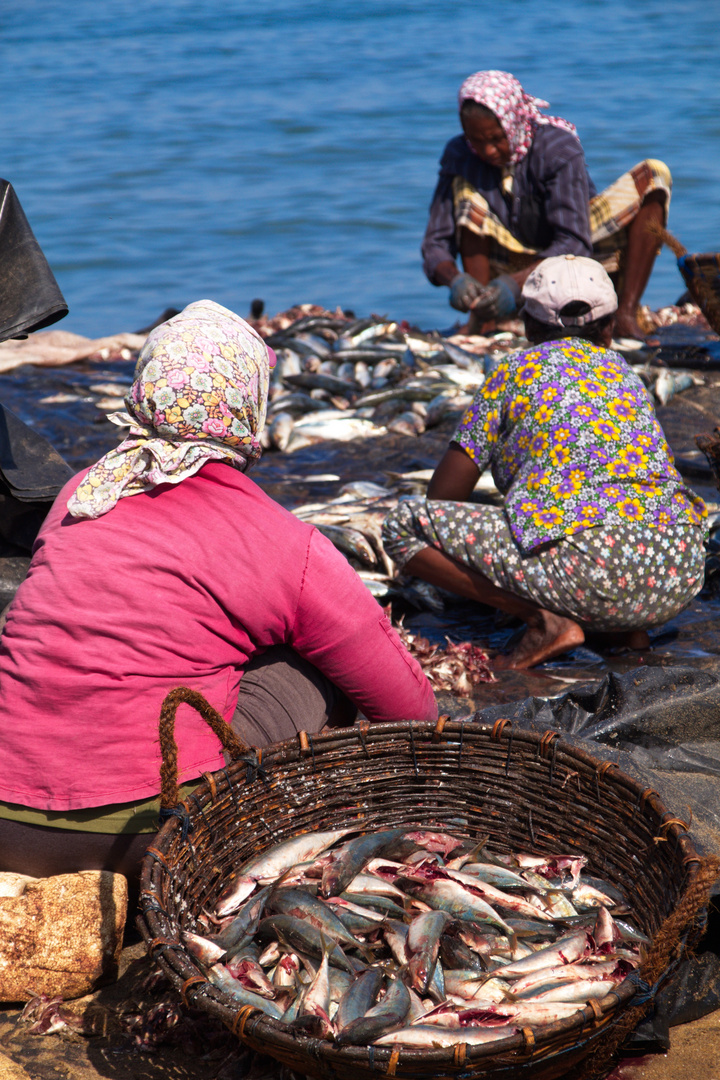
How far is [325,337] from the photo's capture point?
8.11 m

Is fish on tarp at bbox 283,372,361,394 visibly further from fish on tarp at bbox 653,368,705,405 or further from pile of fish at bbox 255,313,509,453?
fish on tarp at bbox 653,368,705,405

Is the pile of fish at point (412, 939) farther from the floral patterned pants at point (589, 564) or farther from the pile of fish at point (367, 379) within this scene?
the pile of fish at point (367, 379)

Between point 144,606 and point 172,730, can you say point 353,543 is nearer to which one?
point 144,606

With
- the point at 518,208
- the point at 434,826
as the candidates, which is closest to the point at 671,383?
the point at 518,208

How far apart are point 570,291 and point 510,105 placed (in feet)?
13.2

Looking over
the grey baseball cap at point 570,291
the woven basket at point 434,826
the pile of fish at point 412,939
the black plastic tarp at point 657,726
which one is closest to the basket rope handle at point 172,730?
the woven basket at point 434,826

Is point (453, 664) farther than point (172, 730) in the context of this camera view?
Yes

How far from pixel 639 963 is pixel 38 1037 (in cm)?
129

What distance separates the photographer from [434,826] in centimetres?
258

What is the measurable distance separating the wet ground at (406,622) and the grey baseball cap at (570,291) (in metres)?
1.32

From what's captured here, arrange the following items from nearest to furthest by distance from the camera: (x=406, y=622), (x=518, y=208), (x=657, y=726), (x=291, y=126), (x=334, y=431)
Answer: (x=657, y=726) → (x=406, y=622) → (x=334, y=431) → (x=518, y=208) → (x=291, y=126)

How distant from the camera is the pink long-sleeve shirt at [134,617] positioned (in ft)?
7.27

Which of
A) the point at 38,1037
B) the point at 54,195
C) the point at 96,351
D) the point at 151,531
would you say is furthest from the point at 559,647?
the point at 54,195

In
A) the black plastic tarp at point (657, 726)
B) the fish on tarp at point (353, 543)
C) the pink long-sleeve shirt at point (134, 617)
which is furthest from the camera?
the fish on tarp at point (353, 543)
